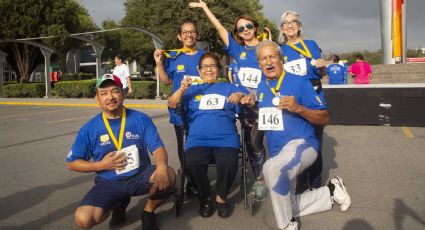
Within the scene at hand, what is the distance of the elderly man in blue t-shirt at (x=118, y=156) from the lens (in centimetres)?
331

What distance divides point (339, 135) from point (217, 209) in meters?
5.20

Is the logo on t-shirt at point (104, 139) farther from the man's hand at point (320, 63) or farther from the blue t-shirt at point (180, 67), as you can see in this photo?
the man's hand at point (320, 63)

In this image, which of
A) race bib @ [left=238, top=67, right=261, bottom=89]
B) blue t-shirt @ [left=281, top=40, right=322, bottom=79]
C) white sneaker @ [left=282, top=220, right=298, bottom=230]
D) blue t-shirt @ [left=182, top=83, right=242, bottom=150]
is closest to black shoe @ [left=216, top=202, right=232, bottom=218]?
blue t-shirt @ [left=182, top=83, right=242, bottom=150]

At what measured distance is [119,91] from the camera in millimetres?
3469

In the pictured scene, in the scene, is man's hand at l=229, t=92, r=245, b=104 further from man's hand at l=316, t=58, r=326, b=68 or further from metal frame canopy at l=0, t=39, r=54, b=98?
metal frame canopy at l=0, t=39, r=54, b=98

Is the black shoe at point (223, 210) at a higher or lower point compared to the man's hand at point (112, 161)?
lower

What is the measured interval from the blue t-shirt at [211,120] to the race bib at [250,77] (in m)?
0.18

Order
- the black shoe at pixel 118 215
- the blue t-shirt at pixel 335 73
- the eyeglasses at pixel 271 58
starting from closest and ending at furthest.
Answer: the eyeglasses at pixel 271 58, the black shoe at pixel 118 215, the blue t-shirt at pixel 335 73

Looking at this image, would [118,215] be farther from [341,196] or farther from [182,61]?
[341,196]

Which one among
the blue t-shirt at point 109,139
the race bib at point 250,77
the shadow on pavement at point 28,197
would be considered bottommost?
the shadow on pavement at point 28,197

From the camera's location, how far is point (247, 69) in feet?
13.7

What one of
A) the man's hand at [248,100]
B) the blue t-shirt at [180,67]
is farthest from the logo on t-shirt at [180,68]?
the man's hand at [248,100]

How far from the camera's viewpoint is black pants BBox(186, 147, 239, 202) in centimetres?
372

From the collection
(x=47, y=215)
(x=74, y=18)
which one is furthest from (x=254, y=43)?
(x=74, y=18)
